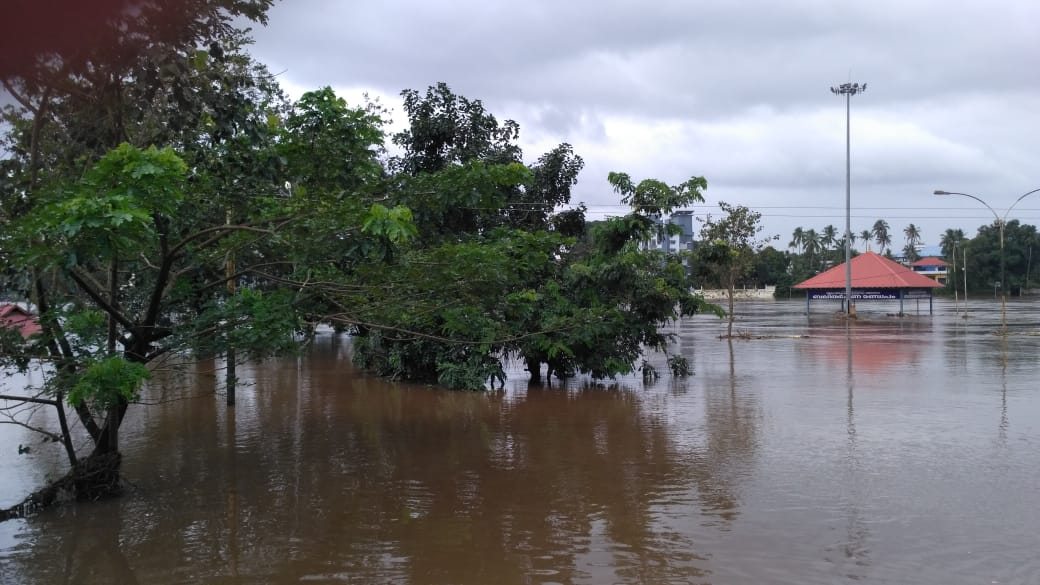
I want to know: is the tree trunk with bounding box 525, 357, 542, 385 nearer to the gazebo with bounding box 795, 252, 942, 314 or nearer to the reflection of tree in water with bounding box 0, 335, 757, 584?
the reflection of tree in water with bounding box 0, 335, 757, 584

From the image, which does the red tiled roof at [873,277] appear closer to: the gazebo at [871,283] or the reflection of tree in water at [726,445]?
the gazebo at [871,283]

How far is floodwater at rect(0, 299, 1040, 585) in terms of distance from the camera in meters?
6.93

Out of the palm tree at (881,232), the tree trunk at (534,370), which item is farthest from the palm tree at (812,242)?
the tree trunk at (534,370)

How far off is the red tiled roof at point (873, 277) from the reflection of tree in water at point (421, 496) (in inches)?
1477

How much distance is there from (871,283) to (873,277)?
754 mm

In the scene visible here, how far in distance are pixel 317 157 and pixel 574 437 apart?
5.48 meters

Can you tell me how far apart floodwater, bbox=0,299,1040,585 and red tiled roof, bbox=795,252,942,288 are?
3312 centimetres

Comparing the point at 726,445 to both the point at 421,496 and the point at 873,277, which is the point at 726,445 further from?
the point at 873,277

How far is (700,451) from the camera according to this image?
1126cm

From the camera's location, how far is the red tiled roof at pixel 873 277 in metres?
48.7

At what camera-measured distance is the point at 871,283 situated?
163 feet

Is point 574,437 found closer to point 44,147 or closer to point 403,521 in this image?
point 403,521

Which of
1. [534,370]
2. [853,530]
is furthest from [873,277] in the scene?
[853,530]

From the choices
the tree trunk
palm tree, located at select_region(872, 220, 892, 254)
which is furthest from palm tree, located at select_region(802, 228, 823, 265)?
the tree trunk
